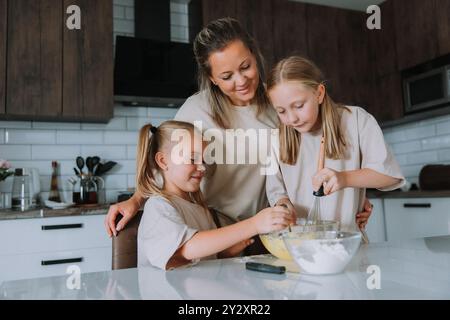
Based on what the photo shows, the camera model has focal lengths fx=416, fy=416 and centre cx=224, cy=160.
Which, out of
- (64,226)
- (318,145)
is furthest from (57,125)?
(318,145)

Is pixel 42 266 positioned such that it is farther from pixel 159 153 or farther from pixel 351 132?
pixel 351 132

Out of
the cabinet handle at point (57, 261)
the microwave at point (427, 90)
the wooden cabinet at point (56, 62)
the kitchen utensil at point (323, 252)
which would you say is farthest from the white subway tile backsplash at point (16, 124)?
the microwave at point (427, 90)

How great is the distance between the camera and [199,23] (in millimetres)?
2832

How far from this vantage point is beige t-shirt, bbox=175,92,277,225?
54.2 inches

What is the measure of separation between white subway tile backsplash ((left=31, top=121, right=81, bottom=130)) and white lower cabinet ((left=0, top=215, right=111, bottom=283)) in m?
0.78

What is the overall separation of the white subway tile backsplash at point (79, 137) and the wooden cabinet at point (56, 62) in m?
0.16

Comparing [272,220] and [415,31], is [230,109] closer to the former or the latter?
[272,220]

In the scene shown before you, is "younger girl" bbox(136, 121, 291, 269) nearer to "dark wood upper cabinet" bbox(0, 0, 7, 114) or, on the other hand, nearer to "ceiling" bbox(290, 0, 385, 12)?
"dark wood upper cabinet" bbox(0, 0, 7, 114)

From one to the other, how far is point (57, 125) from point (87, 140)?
204 mm

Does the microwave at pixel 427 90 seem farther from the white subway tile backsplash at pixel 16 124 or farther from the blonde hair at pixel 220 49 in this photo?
the white subway tile backsplash at pixel 16 124

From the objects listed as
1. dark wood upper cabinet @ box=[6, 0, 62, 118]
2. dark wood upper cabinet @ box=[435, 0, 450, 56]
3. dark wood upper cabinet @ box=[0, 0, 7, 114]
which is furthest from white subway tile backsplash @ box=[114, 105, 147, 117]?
dark wood upper cabinet @ box=[435, 0, 450, 56]

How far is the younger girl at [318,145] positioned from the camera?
1.17 meters

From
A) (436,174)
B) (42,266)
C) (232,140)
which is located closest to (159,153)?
(232,140)

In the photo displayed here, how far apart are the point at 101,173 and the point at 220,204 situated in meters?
1.54
